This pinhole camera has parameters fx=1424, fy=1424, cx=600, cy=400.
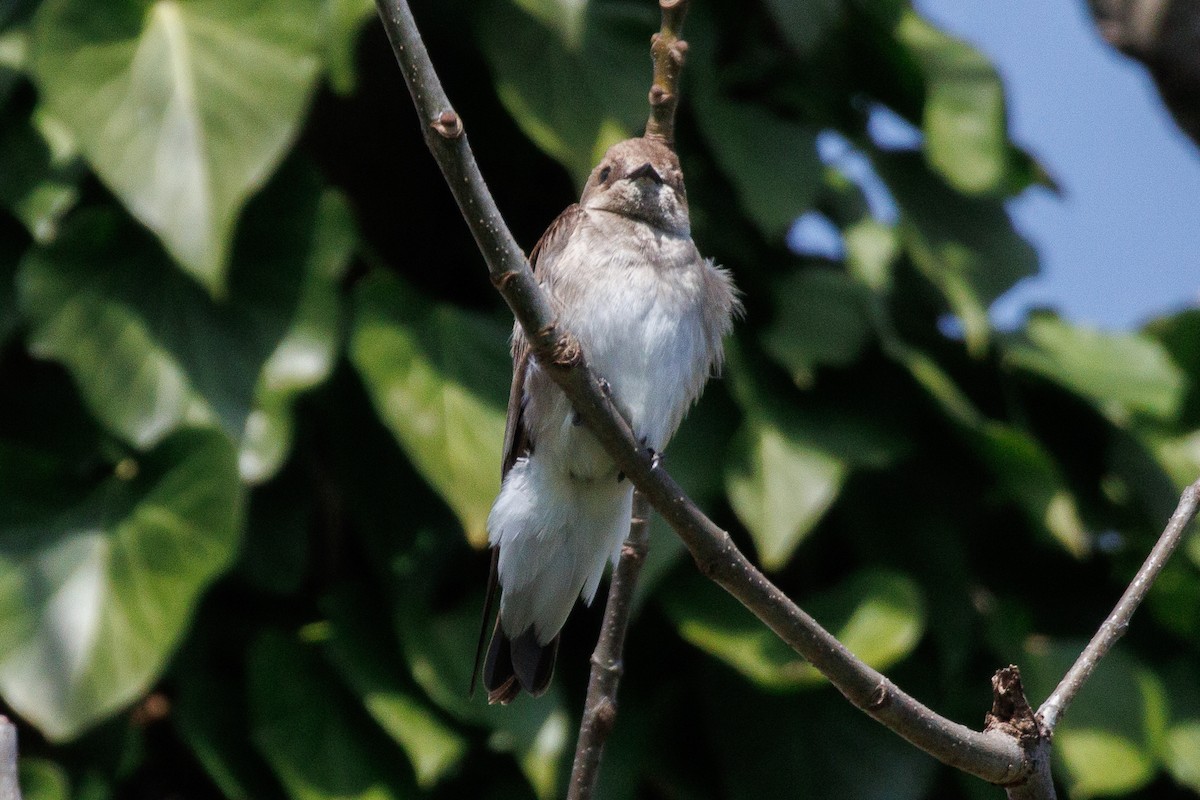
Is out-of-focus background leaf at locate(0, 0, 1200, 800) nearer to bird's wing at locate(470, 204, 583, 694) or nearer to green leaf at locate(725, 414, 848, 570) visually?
green leaf at locate(725, 414, 848, 570)

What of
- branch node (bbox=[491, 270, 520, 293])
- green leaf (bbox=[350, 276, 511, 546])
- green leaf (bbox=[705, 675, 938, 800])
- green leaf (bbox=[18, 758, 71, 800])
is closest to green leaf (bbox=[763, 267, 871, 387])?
green leaf (bbox=[350, 276, 511, 546])

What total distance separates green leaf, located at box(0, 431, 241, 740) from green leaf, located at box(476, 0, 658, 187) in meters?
0.97

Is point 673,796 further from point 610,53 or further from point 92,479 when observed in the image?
point 610,53

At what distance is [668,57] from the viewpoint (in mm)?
1921

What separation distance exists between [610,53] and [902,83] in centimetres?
96

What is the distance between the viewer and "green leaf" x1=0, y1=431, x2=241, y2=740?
2740mm

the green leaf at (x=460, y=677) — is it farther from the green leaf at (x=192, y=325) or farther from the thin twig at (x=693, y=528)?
the thin twig at (x=693, y=528)

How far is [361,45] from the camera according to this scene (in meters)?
3.51

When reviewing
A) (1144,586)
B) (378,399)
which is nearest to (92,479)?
(378,399)

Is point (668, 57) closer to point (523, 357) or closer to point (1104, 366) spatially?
point (523, 357)

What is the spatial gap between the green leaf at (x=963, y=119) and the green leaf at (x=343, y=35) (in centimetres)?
141

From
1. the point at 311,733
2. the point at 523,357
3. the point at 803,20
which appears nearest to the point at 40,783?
the point at 311,733

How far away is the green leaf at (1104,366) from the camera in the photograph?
362 centimetres

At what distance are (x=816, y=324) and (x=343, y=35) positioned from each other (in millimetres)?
1254
